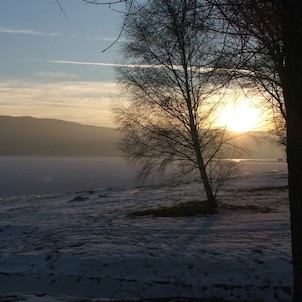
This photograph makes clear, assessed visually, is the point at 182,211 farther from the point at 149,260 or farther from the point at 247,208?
the point at 149,260

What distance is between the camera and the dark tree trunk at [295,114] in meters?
5.11

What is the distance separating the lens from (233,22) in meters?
5.53

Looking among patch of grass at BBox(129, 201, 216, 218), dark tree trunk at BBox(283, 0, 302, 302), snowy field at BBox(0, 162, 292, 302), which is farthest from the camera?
patch of grass at BBox(129, 201, 216, 218)

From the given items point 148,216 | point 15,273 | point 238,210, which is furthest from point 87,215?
point 15,273

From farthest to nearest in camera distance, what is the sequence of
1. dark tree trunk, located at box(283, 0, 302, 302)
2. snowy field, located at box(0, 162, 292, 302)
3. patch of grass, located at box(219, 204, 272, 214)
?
patch of grass, located at box(219, 204, 272, 214)
snowy field, located at box(0, 162, 292, 302)
dark tree trunk, located at box(283, 0, 302, 302)

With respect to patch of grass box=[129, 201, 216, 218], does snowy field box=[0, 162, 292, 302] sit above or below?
below

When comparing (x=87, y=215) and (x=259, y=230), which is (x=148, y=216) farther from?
(x=259, y=230)

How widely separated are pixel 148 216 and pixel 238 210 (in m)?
3.57

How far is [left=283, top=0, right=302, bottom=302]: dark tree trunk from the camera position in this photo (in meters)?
5.11

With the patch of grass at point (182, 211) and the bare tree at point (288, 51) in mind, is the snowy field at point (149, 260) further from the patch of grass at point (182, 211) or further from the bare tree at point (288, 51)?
the bare tree at point (288, 51)

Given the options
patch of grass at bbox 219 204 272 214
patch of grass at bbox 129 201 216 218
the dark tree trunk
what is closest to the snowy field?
patch of grass at bbox 129 201 216 218

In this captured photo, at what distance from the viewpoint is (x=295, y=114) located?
533 cm

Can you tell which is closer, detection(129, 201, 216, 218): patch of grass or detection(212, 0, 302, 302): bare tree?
detection(212, 0, 302, 302): bare tree

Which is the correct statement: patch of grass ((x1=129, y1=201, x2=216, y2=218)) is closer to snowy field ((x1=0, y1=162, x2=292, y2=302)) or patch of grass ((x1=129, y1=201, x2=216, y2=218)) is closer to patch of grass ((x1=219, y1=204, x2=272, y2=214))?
patch of grass ((x1=219, y1=204, x2=272, y2=214))
